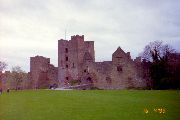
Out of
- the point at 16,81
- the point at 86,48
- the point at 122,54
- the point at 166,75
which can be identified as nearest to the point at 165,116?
the point at 166,75

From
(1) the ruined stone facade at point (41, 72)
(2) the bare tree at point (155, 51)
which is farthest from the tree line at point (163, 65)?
(1) the ruined stone facade at point (41, 72)

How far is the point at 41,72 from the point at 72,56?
855cm

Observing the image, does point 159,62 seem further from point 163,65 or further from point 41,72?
point 41,72

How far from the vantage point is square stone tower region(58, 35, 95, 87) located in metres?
75.1

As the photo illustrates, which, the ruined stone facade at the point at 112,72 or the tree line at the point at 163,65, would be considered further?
the ruined stone facade at the point at 112,72

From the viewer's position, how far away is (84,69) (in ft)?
228

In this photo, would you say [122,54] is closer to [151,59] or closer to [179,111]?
[151,59]

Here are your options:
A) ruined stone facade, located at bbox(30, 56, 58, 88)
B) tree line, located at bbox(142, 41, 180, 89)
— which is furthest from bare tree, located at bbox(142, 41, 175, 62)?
ruined stone facade, located at bbox(30, 56, 58, 88)

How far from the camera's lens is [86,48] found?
76.4m

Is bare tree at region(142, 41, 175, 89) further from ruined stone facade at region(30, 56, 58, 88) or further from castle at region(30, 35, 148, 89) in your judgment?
ruined stone facade at region(30, 56, 58, 88)

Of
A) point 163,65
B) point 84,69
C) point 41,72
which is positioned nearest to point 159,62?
point 163,65

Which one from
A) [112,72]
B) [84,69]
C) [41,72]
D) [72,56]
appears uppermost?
[72,56]

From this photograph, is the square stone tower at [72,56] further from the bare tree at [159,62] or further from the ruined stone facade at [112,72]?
the bare tree at [159,62]

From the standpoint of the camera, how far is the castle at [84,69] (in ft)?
212
